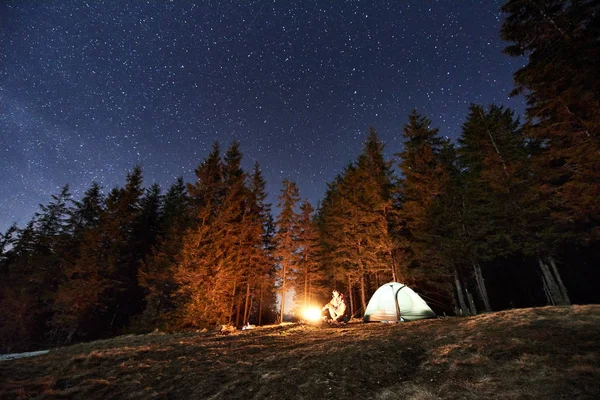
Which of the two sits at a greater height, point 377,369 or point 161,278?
point 161,278

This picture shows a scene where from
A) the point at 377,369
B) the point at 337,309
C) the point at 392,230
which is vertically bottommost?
the point at 377,369

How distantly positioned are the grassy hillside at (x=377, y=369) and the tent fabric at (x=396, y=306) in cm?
465

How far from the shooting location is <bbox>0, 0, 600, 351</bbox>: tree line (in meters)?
12.1

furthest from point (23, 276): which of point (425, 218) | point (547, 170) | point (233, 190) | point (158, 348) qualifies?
point (547, 170)

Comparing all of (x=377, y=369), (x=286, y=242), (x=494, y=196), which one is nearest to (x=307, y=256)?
(x=286, y=242)

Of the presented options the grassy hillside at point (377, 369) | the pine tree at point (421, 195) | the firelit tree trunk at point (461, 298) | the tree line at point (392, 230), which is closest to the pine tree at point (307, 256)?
the tree line at point (392, 230)

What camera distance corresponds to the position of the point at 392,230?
2178 centimetres

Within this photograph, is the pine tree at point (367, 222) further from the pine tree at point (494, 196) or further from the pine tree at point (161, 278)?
the pine tree at point (161, 278)

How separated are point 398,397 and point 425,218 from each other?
53.2 ft

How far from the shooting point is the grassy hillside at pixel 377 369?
4.54 m

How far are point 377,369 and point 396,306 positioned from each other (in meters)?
8.15

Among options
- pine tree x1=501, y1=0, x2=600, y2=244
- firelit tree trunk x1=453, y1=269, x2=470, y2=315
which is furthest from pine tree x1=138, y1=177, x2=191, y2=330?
pine tree x1=501, y1=0, x2=600, y2=244

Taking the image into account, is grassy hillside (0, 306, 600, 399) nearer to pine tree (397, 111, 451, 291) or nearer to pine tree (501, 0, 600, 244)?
Result: pine tree (501, 0, 600, 244)

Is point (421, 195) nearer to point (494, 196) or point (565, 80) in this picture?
point (494, 196)
